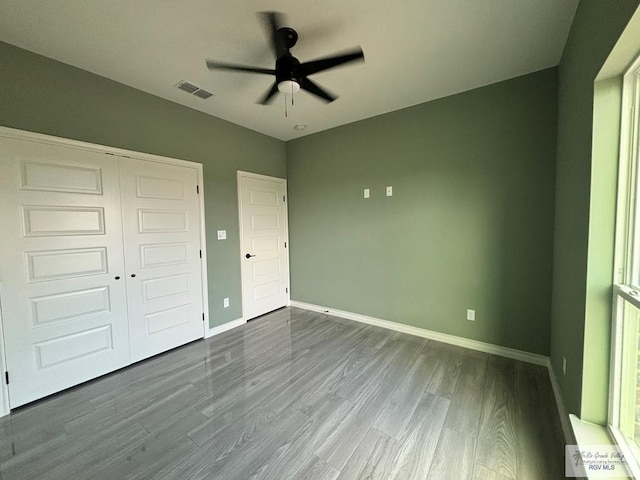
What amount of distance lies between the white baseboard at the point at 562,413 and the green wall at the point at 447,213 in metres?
0.36

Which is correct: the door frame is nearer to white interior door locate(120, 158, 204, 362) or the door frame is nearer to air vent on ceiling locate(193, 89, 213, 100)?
white interior door locate(120, 158, 204, 362)

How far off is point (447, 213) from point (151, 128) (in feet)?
10.9

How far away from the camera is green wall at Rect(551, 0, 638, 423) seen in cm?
127

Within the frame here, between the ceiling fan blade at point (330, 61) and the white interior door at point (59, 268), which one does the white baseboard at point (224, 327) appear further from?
the ceiling fan blade at point (330, 61)

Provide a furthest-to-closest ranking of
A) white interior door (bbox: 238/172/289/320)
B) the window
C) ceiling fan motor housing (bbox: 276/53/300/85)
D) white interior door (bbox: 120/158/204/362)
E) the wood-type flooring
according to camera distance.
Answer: white interior door (bbox: 238/172/289/320) < white interior door (bbox: 120/158/204/362) < ceiling fan motor housing (bbox: 276/53/300/85) < the wood-type flooring < the window

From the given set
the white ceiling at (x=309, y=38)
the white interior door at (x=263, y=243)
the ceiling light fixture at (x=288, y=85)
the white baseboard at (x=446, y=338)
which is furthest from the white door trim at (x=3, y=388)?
the white baseboard at (x=446, y=338)

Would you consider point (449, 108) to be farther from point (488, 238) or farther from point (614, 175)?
point (614, 175)

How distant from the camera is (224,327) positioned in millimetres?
3287

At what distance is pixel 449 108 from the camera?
8.91 feet

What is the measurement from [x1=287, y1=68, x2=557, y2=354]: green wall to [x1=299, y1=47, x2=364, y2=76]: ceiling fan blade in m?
1.66

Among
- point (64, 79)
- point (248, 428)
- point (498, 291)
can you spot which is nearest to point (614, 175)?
point (498, 291)

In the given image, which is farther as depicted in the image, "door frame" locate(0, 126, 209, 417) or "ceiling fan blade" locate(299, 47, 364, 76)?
A: "door frame" locate(0, 126, 209, 417)

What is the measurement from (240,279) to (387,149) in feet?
8.64

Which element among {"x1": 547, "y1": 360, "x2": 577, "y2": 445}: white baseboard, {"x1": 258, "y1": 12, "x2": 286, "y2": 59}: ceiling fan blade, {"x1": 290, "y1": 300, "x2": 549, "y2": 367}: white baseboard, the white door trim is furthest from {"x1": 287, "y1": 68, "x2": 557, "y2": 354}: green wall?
the white door trim
